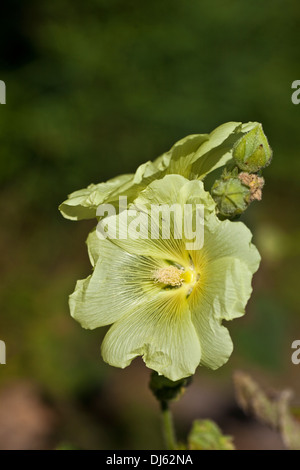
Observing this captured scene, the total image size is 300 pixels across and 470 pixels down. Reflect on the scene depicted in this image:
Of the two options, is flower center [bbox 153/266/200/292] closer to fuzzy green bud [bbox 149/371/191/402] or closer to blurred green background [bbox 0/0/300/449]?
fuzzy green bud [bbox 149/371/191/402]

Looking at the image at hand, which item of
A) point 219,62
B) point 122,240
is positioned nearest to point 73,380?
point 122,240

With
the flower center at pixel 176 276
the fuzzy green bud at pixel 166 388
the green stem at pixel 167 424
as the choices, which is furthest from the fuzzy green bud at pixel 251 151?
the green stem at pixel 167 424

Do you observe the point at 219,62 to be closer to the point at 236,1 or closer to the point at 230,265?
the point at 236,1

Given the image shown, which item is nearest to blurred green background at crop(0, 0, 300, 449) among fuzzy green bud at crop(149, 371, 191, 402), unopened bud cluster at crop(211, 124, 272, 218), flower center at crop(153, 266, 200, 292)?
fuzzy green bud at crop(149, 371, 191, 402)

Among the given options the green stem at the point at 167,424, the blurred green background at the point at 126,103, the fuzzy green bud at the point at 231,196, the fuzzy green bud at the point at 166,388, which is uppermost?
the blurred green background at the point at 126,103

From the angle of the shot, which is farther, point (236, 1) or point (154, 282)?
point (236, 1)

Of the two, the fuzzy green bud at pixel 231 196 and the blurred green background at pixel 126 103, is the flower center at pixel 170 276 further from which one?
the blurred green background at pixel 126 103

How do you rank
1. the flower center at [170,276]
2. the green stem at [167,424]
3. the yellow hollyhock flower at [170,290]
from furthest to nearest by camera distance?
the green stem at [167,424] < the flower center at [170,276] < the yellow hollyhock flower at [170,290]

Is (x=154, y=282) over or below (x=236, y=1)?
below
